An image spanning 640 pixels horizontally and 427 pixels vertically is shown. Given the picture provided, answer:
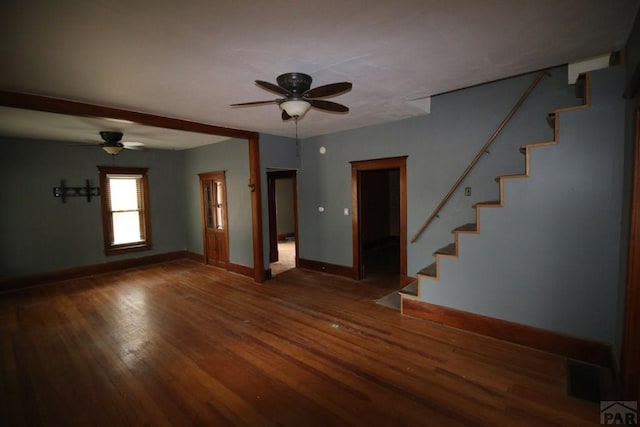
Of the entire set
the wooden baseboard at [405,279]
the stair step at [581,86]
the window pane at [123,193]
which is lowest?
the wooden baseboard at [405,279]

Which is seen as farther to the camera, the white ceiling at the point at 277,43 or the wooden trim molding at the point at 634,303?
the wooden trim molding at the point at 634,303

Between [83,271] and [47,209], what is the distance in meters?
1.39

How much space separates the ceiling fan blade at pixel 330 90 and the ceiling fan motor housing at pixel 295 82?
0.21 m

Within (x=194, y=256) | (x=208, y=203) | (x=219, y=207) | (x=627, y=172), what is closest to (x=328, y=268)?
(x=219, y=207)

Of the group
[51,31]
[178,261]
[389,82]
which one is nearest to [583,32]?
[389,82]

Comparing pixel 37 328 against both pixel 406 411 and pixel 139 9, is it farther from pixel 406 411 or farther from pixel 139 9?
pixel 406 411

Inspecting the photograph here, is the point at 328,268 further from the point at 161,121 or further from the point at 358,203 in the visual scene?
the point at 161,121

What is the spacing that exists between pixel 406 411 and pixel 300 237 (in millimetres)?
4307

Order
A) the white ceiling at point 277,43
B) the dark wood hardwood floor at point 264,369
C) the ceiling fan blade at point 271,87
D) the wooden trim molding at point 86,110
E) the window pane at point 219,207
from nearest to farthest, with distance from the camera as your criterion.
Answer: the white ceiling at point 277,43 < the dark wood hardwood floor at point 264,369 < the ceiling fan blade at point 271,87 < the wooden trim molding at point 86,110 < the window pane at point 219,207

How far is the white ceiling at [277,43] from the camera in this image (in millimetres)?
A: 1834

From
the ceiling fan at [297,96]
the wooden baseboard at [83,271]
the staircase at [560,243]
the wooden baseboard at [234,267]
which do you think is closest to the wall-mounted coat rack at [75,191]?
the wooden baseboard at [83,271]

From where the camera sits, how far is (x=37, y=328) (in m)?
3.67

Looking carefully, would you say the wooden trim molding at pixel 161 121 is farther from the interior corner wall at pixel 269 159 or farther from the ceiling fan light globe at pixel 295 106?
the ceiling fan light globe at pixel 295 106

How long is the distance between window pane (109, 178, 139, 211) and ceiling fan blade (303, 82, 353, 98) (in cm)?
603
